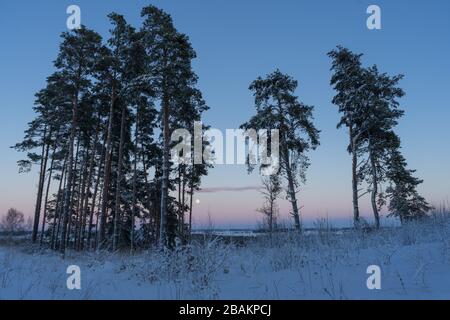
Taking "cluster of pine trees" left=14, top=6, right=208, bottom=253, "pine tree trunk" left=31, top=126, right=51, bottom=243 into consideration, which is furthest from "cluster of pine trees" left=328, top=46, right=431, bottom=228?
"pine tree trunk" left=31, top=126, right=51, bottom=243

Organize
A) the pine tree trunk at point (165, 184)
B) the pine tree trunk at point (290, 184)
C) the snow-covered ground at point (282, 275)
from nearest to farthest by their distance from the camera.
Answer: the snow-covered ground at point (282, 275), the pine tree trunk at point (165, 184), the pine tree trunk at point (290, 184)

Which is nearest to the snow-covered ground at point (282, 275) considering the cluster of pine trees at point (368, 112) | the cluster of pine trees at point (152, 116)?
the cluster of pine trees at point (152, 116)

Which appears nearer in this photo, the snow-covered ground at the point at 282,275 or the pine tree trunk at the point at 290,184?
the snow-covered ground at the point at 282,275

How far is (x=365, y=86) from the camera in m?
21.6

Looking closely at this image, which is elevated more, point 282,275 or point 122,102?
point 122,102

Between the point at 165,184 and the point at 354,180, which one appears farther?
the point at 354,180

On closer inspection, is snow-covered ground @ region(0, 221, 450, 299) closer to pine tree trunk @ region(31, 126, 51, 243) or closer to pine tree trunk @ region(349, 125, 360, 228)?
pine tree trunk @ region(349, 125, 360, 228)

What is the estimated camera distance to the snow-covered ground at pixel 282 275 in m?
4.43

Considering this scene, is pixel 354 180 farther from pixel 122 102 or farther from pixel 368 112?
pixel 122 102

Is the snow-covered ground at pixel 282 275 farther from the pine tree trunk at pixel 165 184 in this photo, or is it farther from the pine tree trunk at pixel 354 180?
the pine tree trunk at pixel 354 180

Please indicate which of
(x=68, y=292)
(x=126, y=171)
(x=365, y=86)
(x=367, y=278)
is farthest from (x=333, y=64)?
(x=68, y=292)

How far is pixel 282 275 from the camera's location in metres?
5.57


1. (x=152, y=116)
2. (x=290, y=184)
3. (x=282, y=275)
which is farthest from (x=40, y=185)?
(x=282, y=275)

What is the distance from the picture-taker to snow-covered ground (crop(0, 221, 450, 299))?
14.5 ft
